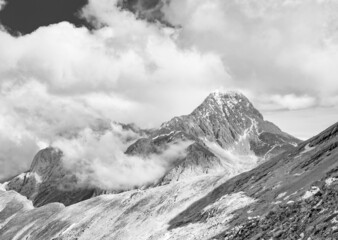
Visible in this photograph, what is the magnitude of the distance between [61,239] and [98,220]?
576 inches

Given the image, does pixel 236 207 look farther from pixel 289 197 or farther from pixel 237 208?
pixel 289 197

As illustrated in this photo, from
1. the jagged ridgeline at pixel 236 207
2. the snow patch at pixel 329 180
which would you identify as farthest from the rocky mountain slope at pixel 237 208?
the snow patch at pixel 329 180

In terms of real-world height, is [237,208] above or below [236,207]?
below

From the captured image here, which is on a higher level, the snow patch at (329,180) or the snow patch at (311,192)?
the snow patch at (329,180)

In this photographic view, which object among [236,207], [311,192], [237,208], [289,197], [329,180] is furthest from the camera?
[236,207]

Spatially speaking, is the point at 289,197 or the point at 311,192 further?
the point at 289,197

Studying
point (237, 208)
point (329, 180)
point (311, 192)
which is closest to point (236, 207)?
point (237, 208)

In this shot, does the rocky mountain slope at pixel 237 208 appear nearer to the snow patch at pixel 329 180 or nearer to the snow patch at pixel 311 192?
the snow patch at pixel 311 192

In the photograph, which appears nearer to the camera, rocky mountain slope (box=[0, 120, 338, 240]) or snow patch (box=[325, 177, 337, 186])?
rocky mountain slope (box=[0, 120, 338, 240])

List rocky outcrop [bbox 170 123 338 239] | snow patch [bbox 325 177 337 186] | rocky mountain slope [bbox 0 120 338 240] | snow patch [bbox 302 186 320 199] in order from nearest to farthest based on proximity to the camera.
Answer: rocky outcrop [bbox 170 123 338 239], rocky mountain slope [bbox 0 120 338 240], snow patch [bbox 325 177 337 186], snow patch [bbox 302 186 320 199]

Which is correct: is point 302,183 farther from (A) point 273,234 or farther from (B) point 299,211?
(A) point 273,234

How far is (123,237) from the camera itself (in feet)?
401

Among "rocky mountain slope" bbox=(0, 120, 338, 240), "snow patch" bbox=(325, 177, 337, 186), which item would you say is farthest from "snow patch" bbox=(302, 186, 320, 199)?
"snow patch" bbox=(325, 177, 337, 186)

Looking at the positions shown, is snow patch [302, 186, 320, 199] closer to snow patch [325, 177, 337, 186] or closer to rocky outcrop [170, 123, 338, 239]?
rocky outcrop [170, 123, 338, 239]
